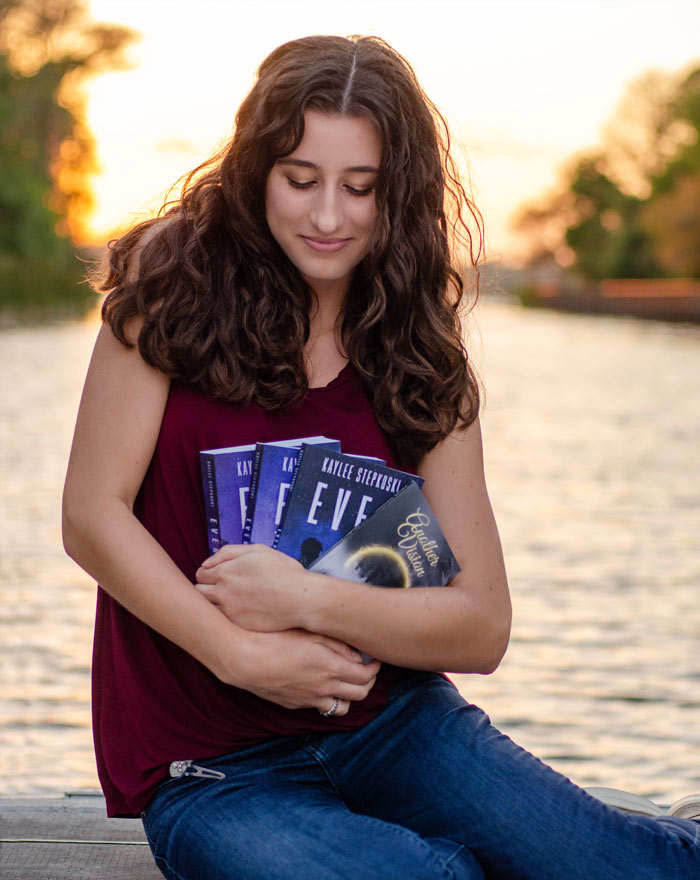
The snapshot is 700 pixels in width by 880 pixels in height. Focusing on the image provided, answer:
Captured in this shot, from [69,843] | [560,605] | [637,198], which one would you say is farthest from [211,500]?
[637,198]

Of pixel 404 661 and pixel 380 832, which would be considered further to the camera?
pixel 404 661

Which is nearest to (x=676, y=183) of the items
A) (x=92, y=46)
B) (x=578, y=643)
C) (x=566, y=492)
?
(x=92, y=46)

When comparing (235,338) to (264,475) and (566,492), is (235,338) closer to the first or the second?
(264,475)

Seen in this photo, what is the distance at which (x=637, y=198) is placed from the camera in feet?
256

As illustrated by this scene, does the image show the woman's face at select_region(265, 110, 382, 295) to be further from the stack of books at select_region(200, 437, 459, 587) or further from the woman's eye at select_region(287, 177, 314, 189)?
the stack of books at select_region(200, 437, 459, 587)

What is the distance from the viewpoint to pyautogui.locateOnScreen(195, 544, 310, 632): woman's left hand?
1.85 meters

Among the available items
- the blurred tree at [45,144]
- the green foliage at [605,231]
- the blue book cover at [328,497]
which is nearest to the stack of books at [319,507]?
the blue book cover at [328,497]

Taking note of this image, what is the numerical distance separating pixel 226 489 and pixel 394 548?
0.89ft

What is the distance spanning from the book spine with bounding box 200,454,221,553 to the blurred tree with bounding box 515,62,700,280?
5420 cm

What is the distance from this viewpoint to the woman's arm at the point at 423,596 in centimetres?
186

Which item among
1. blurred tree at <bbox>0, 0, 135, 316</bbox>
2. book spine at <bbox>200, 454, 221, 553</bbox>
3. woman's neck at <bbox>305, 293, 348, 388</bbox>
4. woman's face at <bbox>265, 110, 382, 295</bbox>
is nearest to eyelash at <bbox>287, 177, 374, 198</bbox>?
woman's face at <bbox>265, 110, 382, 295</bbox>

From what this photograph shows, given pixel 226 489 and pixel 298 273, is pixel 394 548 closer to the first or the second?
pixel 226 489

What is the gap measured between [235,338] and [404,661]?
569 mm

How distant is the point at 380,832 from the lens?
1744 mm
